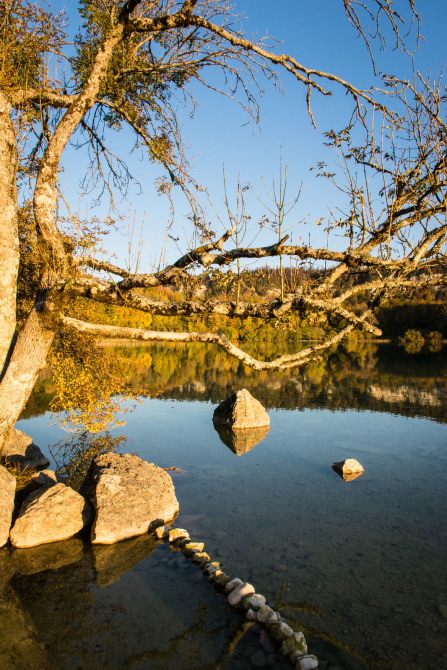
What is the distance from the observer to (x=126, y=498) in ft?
28.5

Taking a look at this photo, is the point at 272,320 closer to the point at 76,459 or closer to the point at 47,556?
the point at 47,556

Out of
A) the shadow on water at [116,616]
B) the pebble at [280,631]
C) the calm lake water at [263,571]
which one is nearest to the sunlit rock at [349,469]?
the calm lake water at [263,571]

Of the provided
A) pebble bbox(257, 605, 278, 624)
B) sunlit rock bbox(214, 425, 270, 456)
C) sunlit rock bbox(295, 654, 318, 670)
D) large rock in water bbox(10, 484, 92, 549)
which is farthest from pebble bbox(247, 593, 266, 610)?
sunlit rock bbox(214, 425, 270, 456)

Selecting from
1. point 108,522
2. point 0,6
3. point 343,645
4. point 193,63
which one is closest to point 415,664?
point 343,645

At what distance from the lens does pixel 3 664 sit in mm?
5066

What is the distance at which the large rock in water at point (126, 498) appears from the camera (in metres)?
8.30

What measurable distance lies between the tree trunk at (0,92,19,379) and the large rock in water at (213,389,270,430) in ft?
41.0

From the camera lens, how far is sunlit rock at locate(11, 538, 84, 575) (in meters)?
7.27

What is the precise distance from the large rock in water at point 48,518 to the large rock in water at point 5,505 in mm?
133

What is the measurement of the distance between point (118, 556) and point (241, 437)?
1045 centimetres

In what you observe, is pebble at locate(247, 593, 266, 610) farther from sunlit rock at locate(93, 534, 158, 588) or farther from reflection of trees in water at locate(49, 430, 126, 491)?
reflection of trees in water at locate(49, 430, 126, 491)

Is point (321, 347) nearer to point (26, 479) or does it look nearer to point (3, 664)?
point (3, 664)

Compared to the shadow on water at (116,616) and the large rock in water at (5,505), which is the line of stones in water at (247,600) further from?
the large rock in water at (5,505)

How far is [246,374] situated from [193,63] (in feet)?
104
